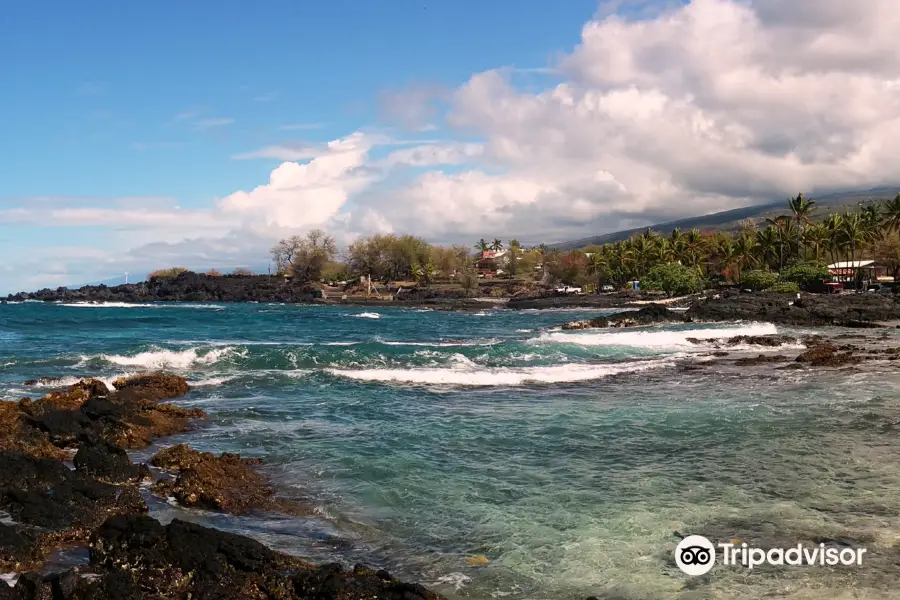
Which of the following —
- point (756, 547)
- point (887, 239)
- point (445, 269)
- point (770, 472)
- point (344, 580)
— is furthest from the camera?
point (445, 269)

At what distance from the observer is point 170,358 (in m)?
30.2

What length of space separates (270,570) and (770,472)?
8.24 meters

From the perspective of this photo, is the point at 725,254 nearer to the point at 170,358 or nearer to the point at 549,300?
the point at 549,300

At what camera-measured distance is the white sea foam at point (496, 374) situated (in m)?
24.0

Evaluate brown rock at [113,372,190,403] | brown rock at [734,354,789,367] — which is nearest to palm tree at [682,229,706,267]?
brown rock at [734,354,789,367]

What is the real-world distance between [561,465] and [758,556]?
4.61 metres

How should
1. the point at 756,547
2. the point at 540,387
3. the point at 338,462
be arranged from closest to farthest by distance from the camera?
the point at 756,547 < the point at 338,462 < the point at 540,387

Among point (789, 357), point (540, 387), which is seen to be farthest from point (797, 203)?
point (540, 387)

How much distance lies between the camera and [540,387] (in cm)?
2238

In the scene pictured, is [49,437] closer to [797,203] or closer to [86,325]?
[86,325]

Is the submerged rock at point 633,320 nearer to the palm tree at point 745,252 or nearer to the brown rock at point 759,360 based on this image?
the brown rock at point 759,360

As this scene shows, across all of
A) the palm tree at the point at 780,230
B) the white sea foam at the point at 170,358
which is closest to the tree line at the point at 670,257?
the palm tree at the point at 780,230

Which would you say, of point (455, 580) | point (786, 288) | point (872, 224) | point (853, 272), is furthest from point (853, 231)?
point (455, 580)

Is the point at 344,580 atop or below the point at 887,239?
below
